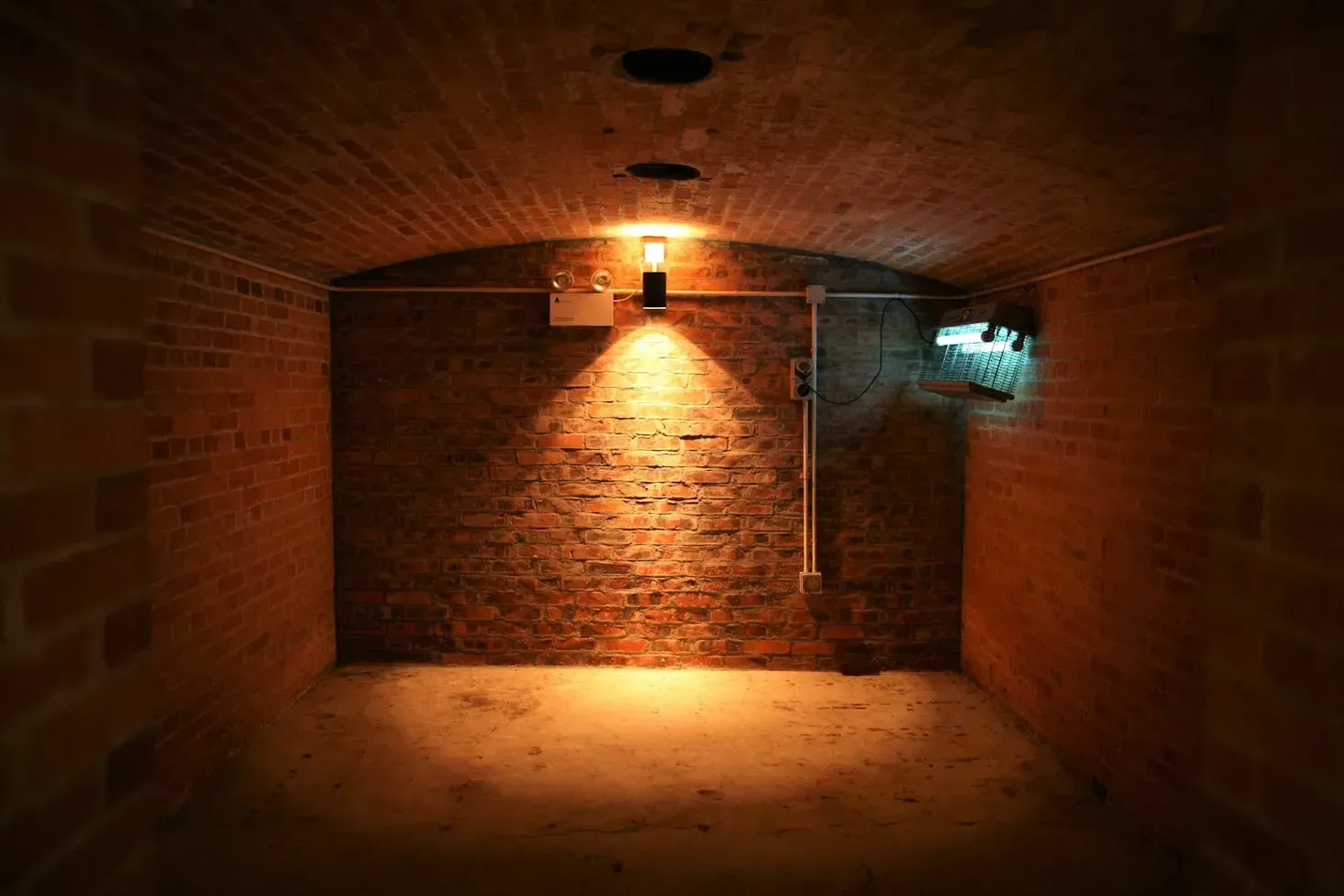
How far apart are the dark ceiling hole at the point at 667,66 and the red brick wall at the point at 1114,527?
77.2 inches

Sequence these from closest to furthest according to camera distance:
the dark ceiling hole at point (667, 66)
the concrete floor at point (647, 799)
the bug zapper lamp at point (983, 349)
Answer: the dark ceiling hole at point (667, 66)
the concrete floor at point (647, 799)
the bug zapper lamp at point (983, 349)

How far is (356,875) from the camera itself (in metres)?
2.96

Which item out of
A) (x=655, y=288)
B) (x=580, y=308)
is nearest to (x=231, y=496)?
(x=580, y=308)

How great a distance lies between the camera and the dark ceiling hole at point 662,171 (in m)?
3.43

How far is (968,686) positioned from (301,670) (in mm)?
3825

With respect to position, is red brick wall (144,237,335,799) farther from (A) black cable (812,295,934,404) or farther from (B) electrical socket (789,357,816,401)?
(A) black cable (812,295,934,404)

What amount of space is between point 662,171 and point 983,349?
2.09 meters

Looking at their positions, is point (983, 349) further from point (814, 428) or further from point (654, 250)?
point (654, 250)

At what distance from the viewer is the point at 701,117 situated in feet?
8.99

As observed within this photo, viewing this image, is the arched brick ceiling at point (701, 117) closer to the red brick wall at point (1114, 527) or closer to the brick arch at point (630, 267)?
the red brick wall at point (1114, 527)

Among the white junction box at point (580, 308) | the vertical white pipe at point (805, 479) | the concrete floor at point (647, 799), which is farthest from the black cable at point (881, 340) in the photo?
the concrete floor at point (647, 799)

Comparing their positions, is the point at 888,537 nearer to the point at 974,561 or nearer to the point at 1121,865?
the point at 974,561

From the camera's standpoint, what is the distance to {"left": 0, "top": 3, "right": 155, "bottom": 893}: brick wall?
1.21 meters

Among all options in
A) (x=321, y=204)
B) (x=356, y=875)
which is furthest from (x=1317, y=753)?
(x=321, y=204)
